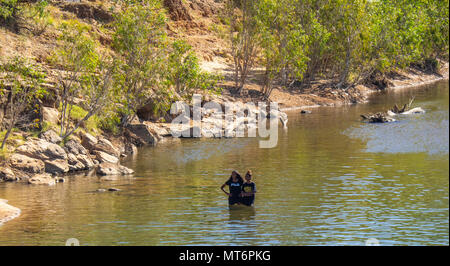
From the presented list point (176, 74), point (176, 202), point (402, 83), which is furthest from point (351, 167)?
point (402, 83)

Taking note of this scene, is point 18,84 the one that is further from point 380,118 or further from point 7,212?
point 380,118

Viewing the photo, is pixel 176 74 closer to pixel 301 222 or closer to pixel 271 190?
Result: pixel 271 190

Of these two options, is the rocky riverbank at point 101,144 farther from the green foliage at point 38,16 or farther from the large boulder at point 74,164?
the green foliage at point 38,16

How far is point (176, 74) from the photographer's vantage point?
54219 mm

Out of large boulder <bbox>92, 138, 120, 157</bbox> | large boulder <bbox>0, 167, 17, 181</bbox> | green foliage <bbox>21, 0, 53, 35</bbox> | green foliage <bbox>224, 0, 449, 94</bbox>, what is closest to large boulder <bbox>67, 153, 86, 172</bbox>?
large boulder <bbox>92, 138, 120, 157</bbox>

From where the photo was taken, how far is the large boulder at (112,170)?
36906 mm

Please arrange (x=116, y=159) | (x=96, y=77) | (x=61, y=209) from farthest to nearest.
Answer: (x=96, y=77)
(x=116, y=159)
(x=61, y=209)

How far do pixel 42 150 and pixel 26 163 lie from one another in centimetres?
161

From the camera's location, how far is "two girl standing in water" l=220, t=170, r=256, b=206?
88.8ft

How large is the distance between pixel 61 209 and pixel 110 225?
4.06m

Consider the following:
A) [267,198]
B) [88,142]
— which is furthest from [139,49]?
[267,198]

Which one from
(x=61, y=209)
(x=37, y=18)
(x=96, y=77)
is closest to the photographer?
(x=61, y=209)

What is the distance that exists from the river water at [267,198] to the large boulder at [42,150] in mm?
2347

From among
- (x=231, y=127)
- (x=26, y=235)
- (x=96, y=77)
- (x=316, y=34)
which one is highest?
(x=316, y=34)
